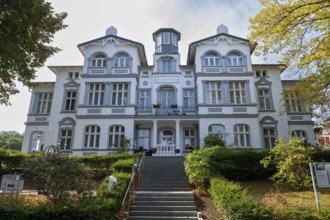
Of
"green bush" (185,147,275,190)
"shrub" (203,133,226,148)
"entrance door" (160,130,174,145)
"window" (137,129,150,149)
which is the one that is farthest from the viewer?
"entrance door" (160,130,174,145)

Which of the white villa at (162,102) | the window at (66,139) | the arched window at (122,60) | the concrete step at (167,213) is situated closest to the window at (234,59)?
the white villa at (162,102)

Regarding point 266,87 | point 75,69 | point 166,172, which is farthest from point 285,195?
point 75,69

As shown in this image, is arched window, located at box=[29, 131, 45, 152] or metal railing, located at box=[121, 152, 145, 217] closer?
metal railing, located at box=[121, 152, 145, 217]

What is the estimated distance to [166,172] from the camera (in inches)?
592

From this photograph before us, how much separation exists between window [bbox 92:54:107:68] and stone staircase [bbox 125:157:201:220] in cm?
1253

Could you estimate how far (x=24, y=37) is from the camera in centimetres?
1062

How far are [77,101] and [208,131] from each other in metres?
13.0

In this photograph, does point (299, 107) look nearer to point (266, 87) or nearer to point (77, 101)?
point (266, 87)

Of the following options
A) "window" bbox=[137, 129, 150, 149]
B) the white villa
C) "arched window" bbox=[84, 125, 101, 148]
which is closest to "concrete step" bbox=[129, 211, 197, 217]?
the white villa

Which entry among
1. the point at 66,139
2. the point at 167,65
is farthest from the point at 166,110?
the point at 66,139

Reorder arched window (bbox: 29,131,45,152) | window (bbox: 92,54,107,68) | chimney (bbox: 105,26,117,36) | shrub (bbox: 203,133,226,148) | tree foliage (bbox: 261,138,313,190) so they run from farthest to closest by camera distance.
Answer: chimney (bbox: 105,26,117,36)
window (bbox: 92,54,107,68)
arched window (bbox: 29,131,45,152)
shrub (bbox: 203,133,226,148)
tree foliage (bbox: 261,138,313,190)

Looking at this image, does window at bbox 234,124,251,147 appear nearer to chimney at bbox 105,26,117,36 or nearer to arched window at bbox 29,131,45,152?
chimney at bbox 105,26,117,36

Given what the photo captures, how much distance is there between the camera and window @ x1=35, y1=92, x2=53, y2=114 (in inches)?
983

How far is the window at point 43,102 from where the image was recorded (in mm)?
24969
